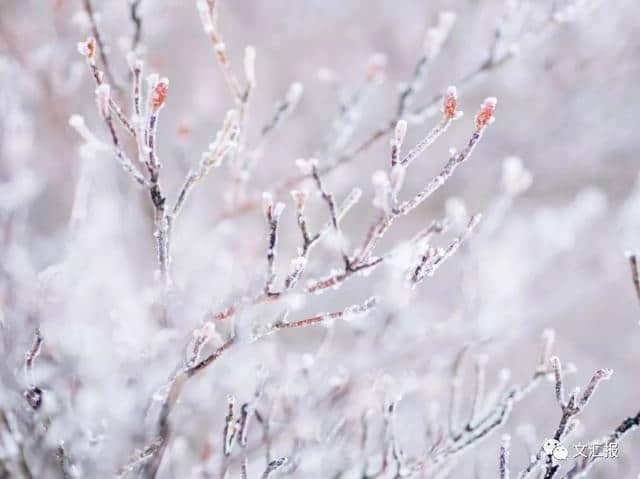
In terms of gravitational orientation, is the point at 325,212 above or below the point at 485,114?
above

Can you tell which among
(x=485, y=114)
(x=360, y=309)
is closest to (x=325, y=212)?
(x=360, y=309)

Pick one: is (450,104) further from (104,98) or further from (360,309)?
(104,98)

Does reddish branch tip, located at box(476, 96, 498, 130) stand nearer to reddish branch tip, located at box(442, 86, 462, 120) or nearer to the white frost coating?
reddish branch tip, located at box(442, 86, 462, 120)

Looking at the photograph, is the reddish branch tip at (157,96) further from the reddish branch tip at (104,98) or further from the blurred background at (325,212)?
the blurred background at (325,212)

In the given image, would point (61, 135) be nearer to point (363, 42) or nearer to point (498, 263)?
point (363, 42)

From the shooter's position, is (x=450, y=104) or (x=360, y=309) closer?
(x=450, y=104)

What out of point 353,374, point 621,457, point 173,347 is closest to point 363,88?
point 353,374

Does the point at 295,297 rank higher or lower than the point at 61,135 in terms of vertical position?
lower

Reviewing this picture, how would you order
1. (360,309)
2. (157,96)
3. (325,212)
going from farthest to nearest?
(325,212)
(360,309)
(157,96)
